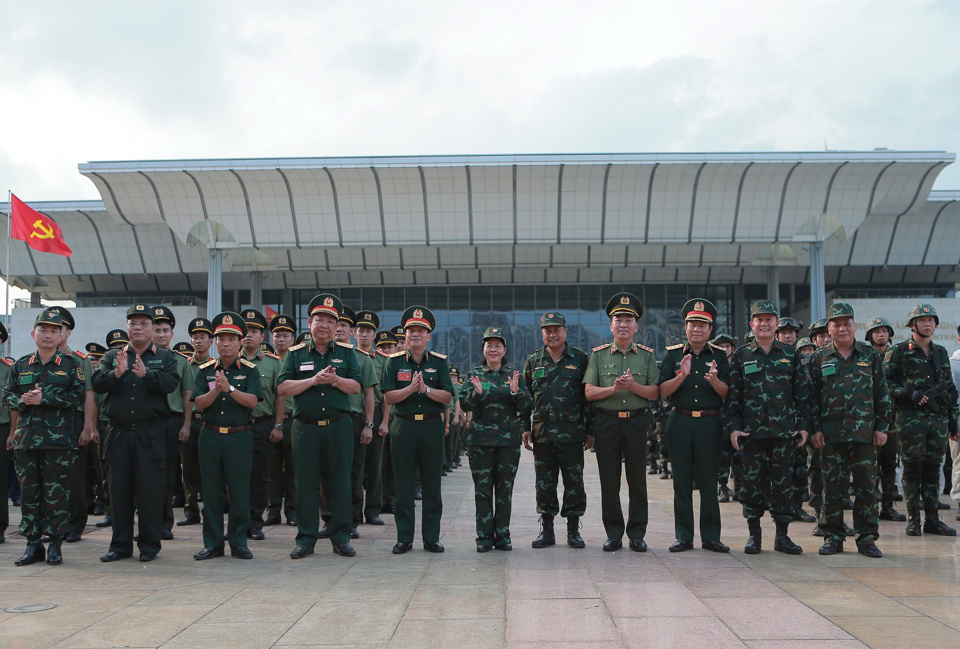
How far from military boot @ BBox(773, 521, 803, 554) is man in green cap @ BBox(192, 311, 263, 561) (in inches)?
171

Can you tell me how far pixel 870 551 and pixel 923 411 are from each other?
2171 millimetres

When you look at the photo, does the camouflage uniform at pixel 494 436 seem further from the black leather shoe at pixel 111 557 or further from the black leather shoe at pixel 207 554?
the black leather shoe at pixel 111 557

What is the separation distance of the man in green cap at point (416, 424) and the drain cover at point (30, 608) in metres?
2.64

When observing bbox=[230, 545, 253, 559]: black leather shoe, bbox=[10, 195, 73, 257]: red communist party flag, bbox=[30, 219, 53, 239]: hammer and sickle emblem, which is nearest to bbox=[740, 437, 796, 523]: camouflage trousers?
bbox=[230, 545, 253, 559]: black leather shoe

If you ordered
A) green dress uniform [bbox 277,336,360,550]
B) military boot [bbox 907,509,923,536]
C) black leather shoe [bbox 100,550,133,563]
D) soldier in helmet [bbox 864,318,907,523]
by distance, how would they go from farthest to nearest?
soldier in helmet [bbox 864,318,907,523], military boot [bbox 907,509,923,536], green dress uniform [bbox 277,336,360,550], black leather shoe [bbox 100,550,133,563]

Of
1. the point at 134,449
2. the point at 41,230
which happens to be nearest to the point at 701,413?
the point at 134,449

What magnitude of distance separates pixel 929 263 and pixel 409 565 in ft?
109

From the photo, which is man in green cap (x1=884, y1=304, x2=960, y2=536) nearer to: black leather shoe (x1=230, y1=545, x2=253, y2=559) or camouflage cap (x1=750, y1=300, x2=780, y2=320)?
camouflage cap (x1=750, y1=300, x2=780, y2=320)

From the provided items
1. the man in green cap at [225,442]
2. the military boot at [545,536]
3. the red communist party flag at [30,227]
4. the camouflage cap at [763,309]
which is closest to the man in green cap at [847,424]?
the camouflage cap at [763,309]

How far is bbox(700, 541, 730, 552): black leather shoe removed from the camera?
652cm

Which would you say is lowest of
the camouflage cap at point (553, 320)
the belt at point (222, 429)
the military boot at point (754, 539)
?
the military boot at point (754, 539)

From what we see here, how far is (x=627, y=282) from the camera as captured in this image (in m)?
35.2

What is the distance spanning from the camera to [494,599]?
486cm

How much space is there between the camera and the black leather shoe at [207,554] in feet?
21.1
